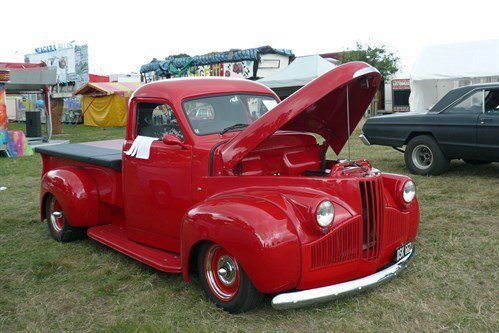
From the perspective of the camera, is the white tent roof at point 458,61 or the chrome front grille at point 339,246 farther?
the white tent roof at point 458,61

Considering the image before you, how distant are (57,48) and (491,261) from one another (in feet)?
114

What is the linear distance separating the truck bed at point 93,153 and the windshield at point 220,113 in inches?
42.0

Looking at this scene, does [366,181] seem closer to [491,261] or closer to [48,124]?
[491,261]

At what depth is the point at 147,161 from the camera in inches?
174

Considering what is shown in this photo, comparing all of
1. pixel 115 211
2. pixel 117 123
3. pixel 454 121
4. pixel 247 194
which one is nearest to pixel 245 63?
pixel 117 123

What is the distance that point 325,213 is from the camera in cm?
328

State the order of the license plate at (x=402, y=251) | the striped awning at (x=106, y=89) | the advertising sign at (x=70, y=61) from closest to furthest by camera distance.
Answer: the license plate at (x=402, y=251) < the striped awning at (x=106, y=89) < the advertising sign at (x=70, y=61)

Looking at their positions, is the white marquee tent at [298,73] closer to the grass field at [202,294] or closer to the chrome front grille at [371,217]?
the grass field at [202,294]

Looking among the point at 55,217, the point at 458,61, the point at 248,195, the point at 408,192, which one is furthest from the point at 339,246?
the point at 458,61

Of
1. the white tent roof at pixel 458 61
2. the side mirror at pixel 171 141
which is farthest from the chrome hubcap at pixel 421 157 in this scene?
the white tent roof at pixel 458 61

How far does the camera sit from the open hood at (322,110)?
3518 millimetres

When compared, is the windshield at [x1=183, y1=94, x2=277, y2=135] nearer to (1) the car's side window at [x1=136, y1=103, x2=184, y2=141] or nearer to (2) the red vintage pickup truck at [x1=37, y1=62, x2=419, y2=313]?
(2) the red vintage pickup truck at [x1=37, y1=62, x2=419, y2=313]

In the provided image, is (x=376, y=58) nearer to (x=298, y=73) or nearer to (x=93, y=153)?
(x=298, y=73)

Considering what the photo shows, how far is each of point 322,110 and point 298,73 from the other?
15.6 meters
